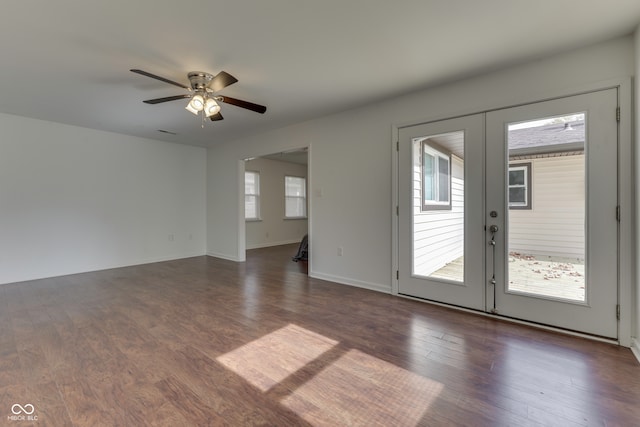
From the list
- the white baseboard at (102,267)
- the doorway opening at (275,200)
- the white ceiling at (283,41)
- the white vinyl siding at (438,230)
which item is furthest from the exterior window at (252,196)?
the white vinyl siding at (438,230)

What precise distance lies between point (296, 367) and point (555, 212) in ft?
8.48

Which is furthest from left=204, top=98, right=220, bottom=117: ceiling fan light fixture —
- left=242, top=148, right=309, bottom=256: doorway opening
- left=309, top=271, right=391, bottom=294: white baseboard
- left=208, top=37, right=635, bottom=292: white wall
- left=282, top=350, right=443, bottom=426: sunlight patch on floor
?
left=242, top=148, right=309, bottom=256: doorway opening

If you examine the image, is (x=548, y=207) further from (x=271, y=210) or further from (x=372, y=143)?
(x=271, y=210)

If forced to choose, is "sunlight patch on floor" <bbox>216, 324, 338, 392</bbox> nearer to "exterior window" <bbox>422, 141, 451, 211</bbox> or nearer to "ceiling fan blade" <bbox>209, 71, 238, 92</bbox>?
"exterior window" <bbox>422, 141, 451, 211</bbox>

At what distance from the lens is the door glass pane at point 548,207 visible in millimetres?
2498

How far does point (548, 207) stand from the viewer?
2.61 meters

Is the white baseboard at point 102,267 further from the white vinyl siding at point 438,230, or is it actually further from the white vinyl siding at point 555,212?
the white vinyl siding at point 555,212

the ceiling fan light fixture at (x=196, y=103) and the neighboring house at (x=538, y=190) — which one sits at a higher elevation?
the ceiling fan light fixture at (x=196, y=103)

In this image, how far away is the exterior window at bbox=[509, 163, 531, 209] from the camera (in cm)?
270

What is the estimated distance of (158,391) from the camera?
177 centimetres

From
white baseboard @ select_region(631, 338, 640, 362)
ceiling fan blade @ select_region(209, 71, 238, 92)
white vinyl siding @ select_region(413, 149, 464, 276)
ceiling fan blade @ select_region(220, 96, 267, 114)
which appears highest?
ceiling fan blade @ select_region(209, 71, 238, 92)

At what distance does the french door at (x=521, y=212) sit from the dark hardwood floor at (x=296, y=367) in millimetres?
301

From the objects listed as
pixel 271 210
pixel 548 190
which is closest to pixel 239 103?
pixel 548 190

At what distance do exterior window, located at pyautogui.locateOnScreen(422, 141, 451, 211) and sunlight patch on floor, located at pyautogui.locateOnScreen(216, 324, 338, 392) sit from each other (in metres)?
1.97
